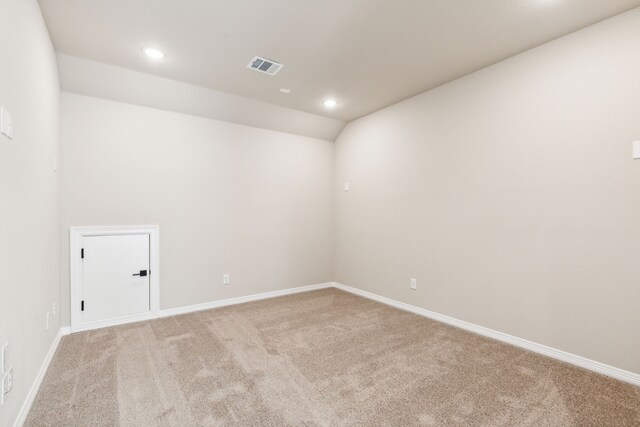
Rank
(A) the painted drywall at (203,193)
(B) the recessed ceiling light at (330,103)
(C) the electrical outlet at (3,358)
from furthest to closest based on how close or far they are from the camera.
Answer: (B) the recessed ceiling light at (330,103) < (A) the painted drywall at (203,193) < (C) the electrical outlet at (3,358)

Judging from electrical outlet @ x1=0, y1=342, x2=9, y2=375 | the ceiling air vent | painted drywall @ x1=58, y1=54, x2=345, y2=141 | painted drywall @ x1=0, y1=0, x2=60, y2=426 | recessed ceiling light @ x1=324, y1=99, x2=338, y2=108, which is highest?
the ceiling air vent

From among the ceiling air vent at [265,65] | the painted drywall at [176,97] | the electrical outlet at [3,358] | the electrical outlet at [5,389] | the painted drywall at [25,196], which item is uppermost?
the ceiling air vent at [265,65]

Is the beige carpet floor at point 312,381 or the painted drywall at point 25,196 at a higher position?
the painted drywall at point 25,196

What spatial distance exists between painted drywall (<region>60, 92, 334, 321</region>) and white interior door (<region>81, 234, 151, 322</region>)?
0.17 meters

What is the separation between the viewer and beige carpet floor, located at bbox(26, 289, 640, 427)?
6.06ft

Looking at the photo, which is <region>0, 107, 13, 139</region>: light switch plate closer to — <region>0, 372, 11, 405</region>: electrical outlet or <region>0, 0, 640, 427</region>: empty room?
<region>0, 0, 640, 427</region>: empty room

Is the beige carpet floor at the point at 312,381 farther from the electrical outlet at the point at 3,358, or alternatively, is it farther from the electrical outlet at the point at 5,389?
the electrical outlet at the point at 3,358

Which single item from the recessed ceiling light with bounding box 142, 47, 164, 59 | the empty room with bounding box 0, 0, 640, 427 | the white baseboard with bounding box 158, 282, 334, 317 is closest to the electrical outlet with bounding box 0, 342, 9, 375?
the empty room with bounding box 0, 0, 640, 427

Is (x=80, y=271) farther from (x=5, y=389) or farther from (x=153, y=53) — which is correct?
(x=153, y=53)

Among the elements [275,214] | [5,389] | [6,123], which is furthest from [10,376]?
[275,214]

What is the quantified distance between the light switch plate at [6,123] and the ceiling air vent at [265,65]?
1.88 metres

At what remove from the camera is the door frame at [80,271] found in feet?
10.3

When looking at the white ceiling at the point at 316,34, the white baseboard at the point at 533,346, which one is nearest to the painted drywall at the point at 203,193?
the white ceiling at the point at 316,34

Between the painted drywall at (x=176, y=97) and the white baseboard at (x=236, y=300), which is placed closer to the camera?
the painted drywall at (x=176, y=97)
